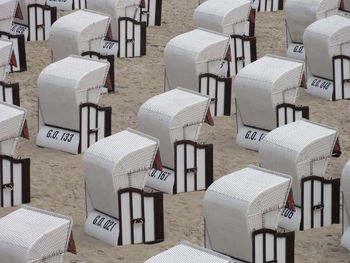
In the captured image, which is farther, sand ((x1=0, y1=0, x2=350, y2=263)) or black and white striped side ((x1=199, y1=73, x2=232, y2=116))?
black and white striped side ((x1=199, y1=73, x2=232, y2=116))

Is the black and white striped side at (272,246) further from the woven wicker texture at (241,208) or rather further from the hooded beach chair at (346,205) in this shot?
the hooded beach chair at (346,205)

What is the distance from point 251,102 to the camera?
29219 mm

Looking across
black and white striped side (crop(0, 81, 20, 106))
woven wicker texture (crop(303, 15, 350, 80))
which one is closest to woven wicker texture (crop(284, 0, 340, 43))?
woven wicker texture (crop(303, 15, 350, 80))

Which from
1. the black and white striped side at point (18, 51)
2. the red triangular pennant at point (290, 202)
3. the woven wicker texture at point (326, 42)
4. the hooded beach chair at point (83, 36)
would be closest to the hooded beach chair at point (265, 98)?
the woven wicker texture at point (326, 42)

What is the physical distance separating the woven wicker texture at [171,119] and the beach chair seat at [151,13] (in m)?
10.6

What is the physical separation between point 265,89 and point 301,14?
6.70 metres

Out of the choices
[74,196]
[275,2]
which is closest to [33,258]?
[74,196]

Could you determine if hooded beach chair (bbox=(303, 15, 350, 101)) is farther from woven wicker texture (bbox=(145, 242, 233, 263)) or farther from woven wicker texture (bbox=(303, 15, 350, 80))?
woven wicker texture (bbox=(145, 242, 233, 263))

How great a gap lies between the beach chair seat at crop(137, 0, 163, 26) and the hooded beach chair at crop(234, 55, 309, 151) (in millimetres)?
8764

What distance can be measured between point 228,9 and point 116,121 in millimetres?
4769

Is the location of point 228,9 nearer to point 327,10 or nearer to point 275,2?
point 327,10

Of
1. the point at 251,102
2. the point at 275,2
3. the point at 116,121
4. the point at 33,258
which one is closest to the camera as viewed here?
the point at 33,258

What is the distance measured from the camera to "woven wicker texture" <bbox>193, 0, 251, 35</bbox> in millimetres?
34062

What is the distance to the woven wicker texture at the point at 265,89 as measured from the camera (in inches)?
1136
